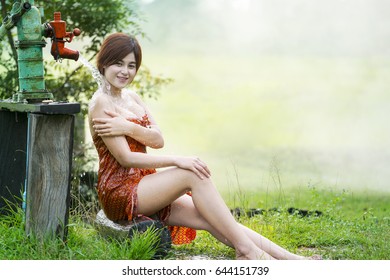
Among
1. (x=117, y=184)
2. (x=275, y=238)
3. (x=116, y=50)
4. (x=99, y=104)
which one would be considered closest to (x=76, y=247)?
(x=117, y=184)

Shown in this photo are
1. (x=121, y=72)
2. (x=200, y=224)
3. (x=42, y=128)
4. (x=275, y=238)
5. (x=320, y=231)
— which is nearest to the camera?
(x=42, y=128)

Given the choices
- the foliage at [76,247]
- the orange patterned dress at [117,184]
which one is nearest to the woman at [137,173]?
the orange patterned dress at [117,184]

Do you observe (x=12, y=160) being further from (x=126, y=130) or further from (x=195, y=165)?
(x=195, y=165)

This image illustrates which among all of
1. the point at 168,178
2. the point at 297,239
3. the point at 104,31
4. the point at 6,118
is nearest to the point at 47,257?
the point at 168,178

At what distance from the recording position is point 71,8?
6438 millimetres

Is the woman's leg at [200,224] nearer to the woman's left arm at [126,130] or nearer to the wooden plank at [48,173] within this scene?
the woman's left arm at [126,130]

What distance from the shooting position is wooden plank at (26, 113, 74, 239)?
3.61 meters

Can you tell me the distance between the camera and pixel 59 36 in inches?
153

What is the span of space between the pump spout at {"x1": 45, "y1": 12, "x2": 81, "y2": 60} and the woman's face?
0.31m

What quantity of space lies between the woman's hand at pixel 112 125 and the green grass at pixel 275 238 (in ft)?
1.75

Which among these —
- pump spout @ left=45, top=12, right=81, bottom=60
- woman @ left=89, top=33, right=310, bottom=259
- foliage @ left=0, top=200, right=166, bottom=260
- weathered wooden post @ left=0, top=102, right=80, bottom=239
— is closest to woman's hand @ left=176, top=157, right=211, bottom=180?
woman @ left=89, top=33, right=310, bottom=259

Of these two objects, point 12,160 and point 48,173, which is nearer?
point 48,173

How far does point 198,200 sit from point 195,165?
19cm

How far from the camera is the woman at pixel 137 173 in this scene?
12.0 ft
